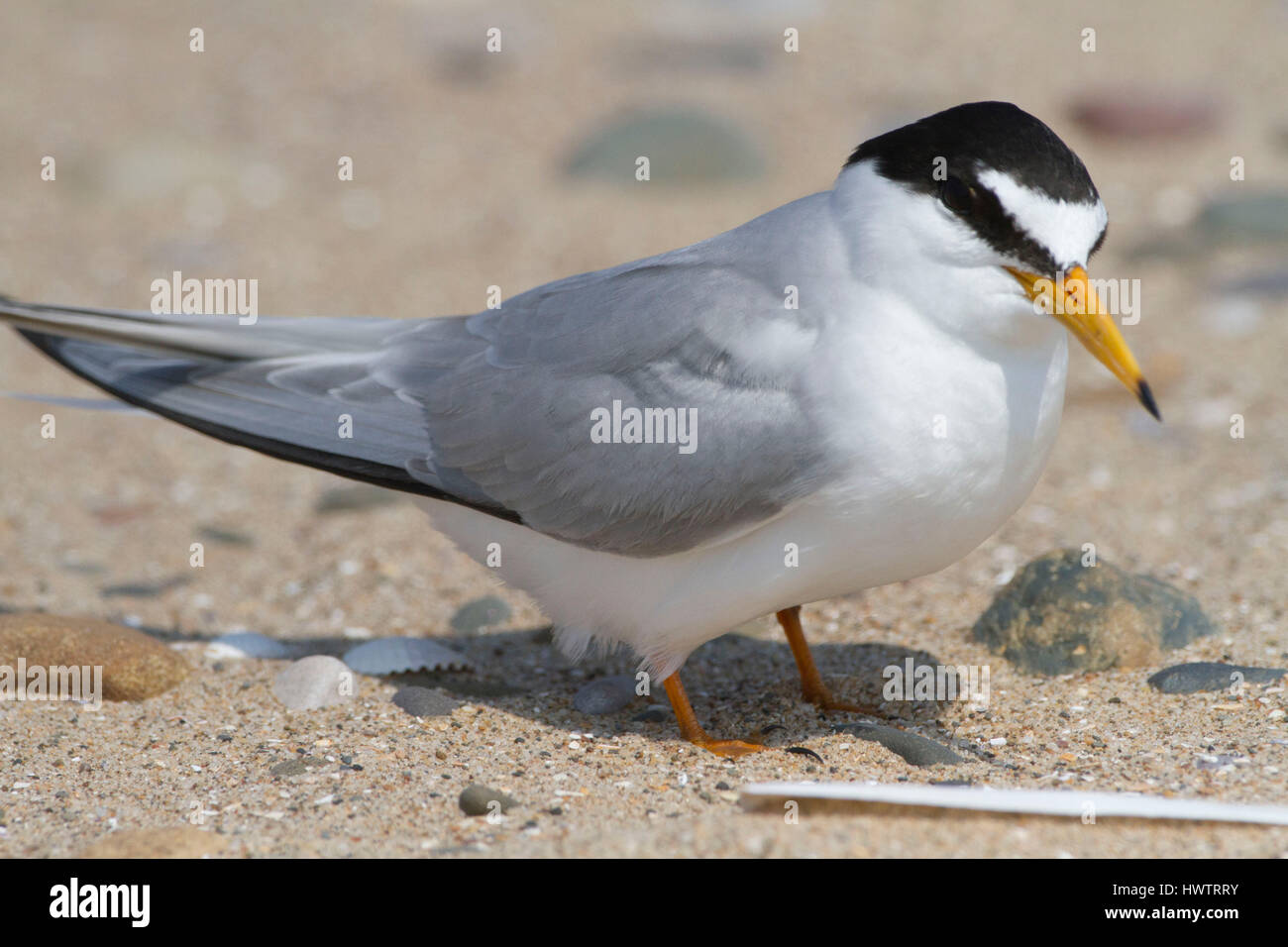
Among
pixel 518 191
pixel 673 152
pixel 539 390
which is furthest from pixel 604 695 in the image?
pixel 518 191

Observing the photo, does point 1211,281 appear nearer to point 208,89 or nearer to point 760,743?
point 760,743

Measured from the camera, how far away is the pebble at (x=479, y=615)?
200 inches

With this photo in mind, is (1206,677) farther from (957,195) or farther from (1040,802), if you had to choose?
(957,195)

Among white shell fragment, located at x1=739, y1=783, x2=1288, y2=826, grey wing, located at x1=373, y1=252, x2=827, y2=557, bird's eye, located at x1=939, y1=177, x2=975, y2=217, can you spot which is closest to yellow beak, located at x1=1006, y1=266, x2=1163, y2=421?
bird's eye, located at x1=939, y1=177, x2=975, y2=217

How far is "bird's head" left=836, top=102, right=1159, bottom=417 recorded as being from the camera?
10.6 ft

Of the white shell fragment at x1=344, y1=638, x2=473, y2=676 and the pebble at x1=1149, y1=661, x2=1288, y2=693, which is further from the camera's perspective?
the white shell fragment at x1=344, y1=638, x2=473, y2=676

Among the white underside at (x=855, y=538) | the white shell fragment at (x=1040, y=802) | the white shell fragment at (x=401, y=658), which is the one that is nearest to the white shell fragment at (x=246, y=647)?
the white shell fragment at (x=401, y=658)

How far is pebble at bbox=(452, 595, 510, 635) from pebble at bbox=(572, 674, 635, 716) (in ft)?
2.29

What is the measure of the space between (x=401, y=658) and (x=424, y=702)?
0.37 m

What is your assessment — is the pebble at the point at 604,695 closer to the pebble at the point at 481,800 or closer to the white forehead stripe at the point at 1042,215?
the pebble at the point at 481,800

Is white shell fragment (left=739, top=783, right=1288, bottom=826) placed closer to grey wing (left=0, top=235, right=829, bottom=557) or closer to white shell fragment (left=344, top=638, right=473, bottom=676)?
grey wing (left=0, top=235, right=829, bottom=557)

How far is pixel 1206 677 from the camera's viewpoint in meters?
4.11

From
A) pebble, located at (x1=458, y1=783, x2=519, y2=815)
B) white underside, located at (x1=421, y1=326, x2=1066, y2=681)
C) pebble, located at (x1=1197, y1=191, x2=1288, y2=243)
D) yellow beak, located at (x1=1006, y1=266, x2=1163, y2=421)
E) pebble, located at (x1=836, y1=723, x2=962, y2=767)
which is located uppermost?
pebble, located at (x1=1197, y1=191, x2=1288, y2=243)

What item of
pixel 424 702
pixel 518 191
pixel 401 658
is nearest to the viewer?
pixel 424 702
